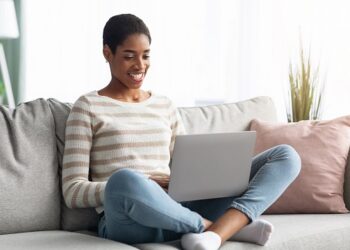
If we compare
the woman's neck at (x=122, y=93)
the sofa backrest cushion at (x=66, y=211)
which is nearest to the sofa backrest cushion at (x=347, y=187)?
the woman's neck at (x=122, y=93)

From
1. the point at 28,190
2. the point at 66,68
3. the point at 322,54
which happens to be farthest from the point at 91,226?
the point at 66,68

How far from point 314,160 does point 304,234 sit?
1.63 ft

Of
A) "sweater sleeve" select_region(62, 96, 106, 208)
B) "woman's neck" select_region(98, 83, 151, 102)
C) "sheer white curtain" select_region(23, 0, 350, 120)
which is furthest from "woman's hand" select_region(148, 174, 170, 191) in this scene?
"sheer white curtain" select_region(23, 0, 350, 120)

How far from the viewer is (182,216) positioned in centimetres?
196

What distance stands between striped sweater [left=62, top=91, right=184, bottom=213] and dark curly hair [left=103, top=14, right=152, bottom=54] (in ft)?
0.66

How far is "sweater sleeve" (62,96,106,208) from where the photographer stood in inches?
82.7

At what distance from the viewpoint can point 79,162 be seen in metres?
2.16

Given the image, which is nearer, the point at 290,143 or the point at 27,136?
the point at 27,136

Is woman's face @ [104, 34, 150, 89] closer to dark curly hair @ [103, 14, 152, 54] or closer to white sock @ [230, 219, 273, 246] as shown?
dark curly hair @ [103, 14, 152, 54]

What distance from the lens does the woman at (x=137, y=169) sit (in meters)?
1.92

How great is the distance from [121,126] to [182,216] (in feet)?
1.48

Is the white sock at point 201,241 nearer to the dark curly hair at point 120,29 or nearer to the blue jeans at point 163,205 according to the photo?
the blue jeans at point 163,205

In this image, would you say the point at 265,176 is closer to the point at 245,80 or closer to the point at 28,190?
the point at 28,190

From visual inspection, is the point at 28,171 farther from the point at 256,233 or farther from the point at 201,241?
the point at 256,233
